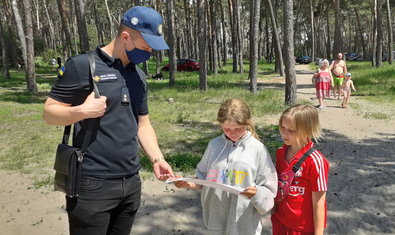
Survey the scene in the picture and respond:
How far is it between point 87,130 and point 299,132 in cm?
152

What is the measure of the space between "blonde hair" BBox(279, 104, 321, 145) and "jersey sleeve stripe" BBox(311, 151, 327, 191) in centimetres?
17

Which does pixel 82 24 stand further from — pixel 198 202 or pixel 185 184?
pixel 185 184

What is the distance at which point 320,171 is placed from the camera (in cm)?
246

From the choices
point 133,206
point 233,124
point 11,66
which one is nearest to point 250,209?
point 233,124

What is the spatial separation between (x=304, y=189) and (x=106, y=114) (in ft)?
4.92

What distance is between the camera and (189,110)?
13.4 m

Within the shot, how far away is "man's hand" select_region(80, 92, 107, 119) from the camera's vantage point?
6.89ft

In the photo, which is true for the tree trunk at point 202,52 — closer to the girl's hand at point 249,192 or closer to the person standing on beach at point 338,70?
the person standing on beach at point 338,70

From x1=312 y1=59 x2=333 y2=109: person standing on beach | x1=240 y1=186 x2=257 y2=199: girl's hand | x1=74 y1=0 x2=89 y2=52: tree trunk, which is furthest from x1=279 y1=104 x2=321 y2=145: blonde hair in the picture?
x1=74 y1=0 x2=89 y2=52: tree trunk

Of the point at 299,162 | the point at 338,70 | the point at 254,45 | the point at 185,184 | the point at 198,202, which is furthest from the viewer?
the point at 254,45

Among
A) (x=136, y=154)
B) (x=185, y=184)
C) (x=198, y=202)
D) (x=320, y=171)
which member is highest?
(x=136, y=154)

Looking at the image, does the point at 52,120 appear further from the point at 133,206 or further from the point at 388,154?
the point at 388,154

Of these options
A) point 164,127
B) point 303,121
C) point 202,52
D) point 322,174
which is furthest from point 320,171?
point 202,52

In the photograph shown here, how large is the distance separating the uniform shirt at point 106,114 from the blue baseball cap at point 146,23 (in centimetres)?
26
